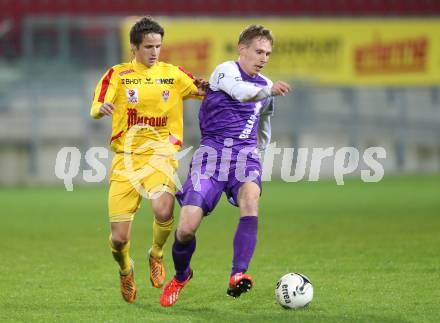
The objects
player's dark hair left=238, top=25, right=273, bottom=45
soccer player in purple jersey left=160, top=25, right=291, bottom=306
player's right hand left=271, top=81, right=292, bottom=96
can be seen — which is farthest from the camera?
player's dark hair left=238, top=25, right=273, bottom=45

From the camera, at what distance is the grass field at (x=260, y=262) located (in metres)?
6.47

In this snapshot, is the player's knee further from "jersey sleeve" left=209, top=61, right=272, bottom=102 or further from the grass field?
"jersey sleeve" left=209, top=61, right=272, bottom=102

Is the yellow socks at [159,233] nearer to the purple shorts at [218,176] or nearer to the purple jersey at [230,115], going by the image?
the purple shorts at [218,176]

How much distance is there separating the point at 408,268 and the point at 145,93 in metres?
2.74

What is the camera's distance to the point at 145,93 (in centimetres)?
720

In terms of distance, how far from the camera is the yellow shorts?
23.3 ft

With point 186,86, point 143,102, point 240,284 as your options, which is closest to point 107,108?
point 143,102

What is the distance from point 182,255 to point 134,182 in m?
0.69

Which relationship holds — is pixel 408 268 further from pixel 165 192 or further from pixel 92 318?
pixel 92 318

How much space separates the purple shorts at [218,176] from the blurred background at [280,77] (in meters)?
13.0

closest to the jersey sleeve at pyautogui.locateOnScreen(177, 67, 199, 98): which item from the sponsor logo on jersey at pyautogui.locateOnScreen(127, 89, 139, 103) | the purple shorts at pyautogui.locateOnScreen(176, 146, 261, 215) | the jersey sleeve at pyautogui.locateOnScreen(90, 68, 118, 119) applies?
the sponsor logo on jersey at pyautogui.locateOnScreen(127, 89, 139, 103)

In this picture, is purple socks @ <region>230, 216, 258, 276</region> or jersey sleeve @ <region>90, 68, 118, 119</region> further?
jersey sleeve @ <region>90, 68, 118, 119</region>

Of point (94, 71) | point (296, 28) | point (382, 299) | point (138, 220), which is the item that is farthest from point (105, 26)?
point (382, 299)

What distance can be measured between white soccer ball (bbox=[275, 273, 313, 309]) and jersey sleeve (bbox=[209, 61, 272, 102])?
1212 millimetres
